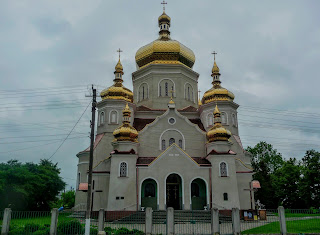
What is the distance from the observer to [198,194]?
26641 mm

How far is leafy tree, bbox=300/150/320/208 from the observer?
1383 inches

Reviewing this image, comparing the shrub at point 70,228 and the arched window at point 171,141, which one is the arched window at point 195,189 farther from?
the shrub at point 70,228

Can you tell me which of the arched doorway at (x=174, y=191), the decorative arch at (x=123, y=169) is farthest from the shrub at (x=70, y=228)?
the arched doorway at (x=174, y=191)

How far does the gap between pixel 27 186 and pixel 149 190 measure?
10832 millimetres

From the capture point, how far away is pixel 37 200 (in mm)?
30953

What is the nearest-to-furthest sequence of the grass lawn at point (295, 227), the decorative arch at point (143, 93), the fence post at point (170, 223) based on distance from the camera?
1. the fence post at point (170, 223)
2. the grass lawn at point (295, 227)
3. the decorative arch at point (143, 93)

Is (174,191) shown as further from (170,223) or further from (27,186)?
(27,186)

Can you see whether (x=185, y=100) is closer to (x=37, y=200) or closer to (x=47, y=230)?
(x=37, y=200)

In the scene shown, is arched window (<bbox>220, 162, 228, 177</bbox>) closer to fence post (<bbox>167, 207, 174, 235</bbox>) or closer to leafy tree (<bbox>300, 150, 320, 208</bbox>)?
fence post (<bbox>167, 207, 174, 235</bbox>)

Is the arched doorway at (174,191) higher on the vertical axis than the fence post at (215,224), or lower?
higher

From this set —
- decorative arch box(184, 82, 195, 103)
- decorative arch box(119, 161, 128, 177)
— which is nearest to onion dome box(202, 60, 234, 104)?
decorative arch box(184, 82, 195, 103)

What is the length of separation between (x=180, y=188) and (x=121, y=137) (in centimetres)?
654

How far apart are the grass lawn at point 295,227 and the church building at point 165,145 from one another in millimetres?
6674

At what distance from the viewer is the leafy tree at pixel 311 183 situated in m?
35.1
